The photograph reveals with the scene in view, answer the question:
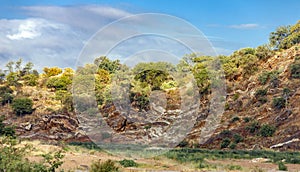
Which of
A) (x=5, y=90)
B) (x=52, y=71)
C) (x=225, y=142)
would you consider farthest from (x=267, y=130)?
(x=52, y=71)

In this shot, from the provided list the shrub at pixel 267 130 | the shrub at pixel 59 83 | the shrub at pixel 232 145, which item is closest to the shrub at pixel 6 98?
the shrub at pixel 59 83

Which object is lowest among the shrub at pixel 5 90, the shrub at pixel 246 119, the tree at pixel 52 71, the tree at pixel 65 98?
the shrub at pixel 246 119

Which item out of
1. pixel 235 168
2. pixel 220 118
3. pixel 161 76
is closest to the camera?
pixel 235 168

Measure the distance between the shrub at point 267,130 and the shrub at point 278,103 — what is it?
10.9ft

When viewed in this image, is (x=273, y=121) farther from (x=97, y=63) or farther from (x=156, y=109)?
(x=97, y=63)

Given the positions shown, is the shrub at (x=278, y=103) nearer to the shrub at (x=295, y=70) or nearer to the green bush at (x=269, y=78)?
the green bush at (x=269, y=78)

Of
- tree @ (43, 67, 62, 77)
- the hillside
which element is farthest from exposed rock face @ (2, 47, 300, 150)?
tree @ (43, 67, 62, 77)

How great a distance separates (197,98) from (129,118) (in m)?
7.13

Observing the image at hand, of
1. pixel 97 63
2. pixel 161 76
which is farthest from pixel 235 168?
pixel 97 63

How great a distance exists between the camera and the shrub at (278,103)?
3970cm

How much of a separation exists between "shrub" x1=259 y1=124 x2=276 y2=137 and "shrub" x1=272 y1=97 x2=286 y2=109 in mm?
3323

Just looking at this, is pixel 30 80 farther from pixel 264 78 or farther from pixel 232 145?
pixel 232 145

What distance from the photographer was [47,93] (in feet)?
187

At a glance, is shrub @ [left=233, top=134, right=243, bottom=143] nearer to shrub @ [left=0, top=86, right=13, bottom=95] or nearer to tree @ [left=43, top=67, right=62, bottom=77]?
shrub @ [left=0, top=86, right=13, bottom=95]
